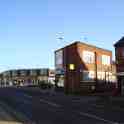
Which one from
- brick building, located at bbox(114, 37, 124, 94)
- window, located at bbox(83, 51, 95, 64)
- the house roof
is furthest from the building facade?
the house roof

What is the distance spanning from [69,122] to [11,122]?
112 inches

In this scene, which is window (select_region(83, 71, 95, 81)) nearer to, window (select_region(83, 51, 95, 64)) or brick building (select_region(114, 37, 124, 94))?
window (select_region(83, 51, 95, 64))

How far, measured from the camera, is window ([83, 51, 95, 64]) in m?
68.2

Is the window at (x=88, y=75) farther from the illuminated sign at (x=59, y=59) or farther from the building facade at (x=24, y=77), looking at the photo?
the building facade at (x=24, y=77)

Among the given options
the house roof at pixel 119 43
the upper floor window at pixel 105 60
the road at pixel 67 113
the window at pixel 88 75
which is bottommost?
Answer: the road at pixel 67 113

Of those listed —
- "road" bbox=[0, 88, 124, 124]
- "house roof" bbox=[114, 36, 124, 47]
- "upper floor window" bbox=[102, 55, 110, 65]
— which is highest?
"house roof" bbox=[114, 36, 124, 47]

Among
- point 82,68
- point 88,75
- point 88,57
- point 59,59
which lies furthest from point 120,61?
point 59,59

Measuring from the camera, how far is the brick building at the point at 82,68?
219 ft

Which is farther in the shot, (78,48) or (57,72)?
(57,72)

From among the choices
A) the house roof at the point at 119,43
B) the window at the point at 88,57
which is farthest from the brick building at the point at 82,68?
the house roof at the point at 119,43

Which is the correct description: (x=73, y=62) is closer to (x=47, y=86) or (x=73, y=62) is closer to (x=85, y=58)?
(x=85, y=58)

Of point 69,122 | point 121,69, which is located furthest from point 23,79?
point 69,122

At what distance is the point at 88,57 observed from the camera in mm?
69312

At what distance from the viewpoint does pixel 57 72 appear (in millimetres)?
73125
